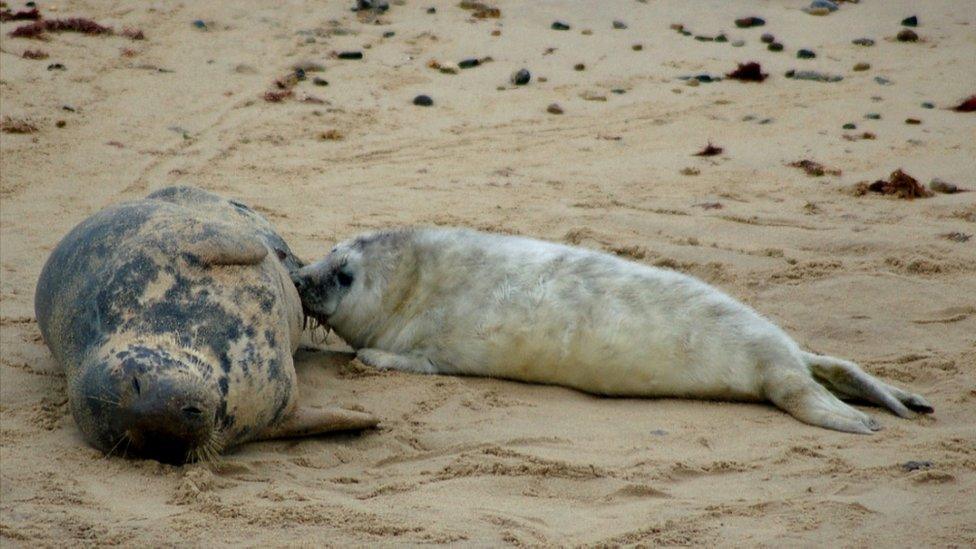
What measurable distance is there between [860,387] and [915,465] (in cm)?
76

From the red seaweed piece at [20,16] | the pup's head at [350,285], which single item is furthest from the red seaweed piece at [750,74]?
the red seaweed piece at [20,16]

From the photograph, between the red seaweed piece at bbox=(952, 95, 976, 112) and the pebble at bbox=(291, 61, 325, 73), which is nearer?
the red seaweed piece at bbox=(952, 95, 976, 112)

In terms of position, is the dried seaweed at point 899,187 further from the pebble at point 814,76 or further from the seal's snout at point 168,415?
the seal's snout at point 168,415

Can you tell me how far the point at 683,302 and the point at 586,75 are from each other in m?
4.89

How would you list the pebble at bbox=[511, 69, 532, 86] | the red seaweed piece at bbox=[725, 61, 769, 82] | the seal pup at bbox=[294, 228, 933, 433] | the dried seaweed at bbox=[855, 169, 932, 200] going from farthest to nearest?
the red seaweed piece at bbox=[725, 61, 769, 82] → the pebble at bbox=[511, 69, 532, 86] → the dried seaweed at bbox=[855, 169, 932, 200] → the seal pup at bbox=[294, 228, 933, 433]

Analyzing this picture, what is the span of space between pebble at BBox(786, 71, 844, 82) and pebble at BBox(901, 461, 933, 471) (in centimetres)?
597

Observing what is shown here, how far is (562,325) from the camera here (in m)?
4.69

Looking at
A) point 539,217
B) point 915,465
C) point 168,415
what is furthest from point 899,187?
point 168,415

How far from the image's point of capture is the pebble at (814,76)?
9219 mm

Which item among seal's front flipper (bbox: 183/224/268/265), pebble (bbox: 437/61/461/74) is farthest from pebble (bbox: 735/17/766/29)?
seal's front flipper (bbox: 183/224/268/265)

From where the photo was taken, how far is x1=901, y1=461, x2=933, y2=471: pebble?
144 inches

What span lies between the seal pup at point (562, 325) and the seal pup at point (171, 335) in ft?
2.80

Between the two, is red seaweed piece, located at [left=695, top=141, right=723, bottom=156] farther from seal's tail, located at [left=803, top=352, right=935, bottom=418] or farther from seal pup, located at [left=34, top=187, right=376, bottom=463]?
seal pup, located at [left=34, top=187, right=376, bottom=463]

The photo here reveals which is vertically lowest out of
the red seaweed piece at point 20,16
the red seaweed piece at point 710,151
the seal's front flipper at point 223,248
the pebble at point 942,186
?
the red seaweed piece at point 710,151
